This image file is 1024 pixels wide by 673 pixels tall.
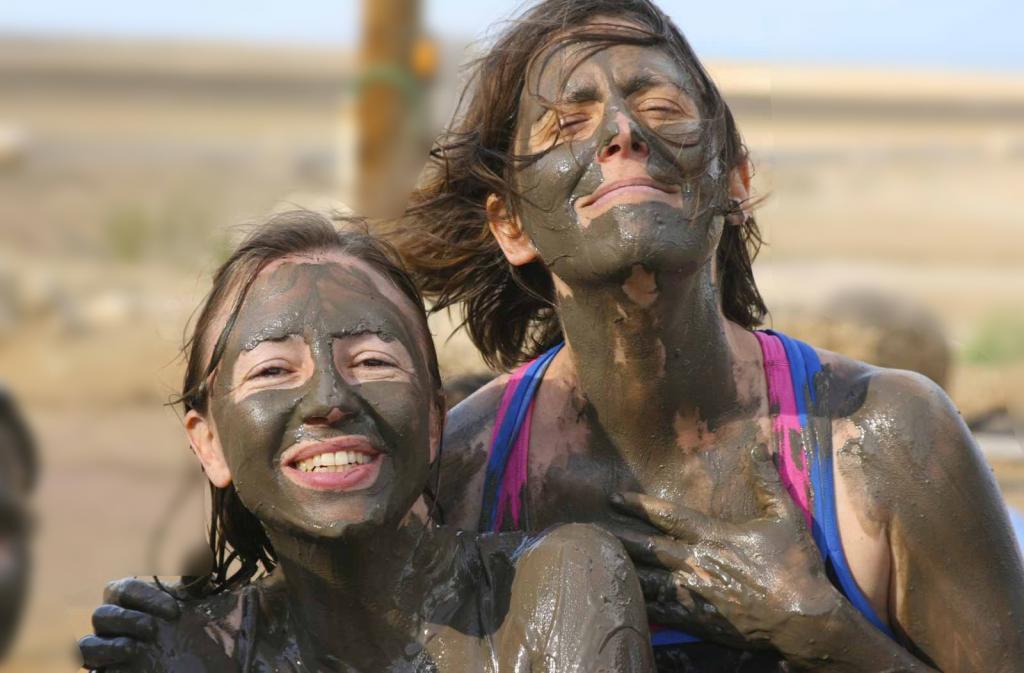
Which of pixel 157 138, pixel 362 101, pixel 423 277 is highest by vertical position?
pixel 423 277

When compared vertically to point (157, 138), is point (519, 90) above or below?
above

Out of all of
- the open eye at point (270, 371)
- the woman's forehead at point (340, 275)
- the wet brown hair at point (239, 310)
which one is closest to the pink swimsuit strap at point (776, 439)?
the wet brown hair at point (239, 310)

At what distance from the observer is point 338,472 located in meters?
3.23

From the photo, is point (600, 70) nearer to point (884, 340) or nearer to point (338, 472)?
point (338, 472)

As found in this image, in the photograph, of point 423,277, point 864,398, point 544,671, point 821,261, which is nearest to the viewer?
point 544,671

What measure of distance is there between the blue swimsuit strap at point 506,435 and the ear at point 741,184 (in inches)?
22.2

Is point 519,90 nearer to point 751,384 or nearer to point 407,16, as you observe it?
point 751,384

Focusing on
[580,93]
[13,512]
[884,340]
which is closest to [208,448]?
[580,93]

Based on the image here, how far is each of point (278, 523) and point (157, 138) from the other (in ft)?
84.8

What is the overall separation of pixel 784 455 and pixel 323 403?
3.32 feet

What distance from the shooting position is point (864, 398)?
3666mm

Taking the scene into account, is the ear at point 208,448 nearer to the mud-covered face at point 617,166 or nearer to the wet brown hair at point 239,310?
the wet brown hair at point 239,310

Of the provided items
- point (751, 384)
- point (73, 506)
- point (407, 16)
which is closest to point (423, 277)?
point (751, 384)

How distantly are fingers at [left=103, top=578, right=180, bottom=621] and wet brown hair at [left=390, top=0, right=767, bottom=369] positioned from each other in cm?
106
